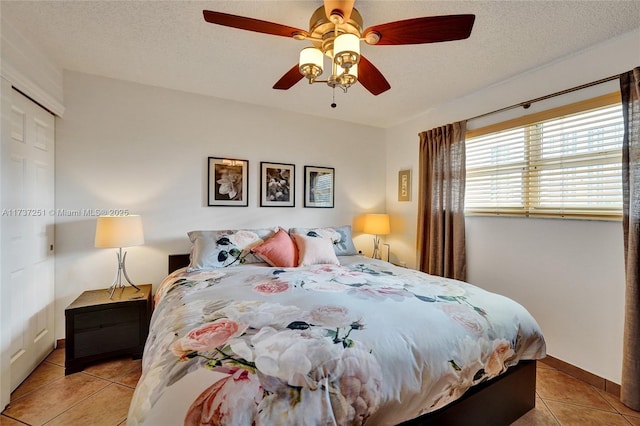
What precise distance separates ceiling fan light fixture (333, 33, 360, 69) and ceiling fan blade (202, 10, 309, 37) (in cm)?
23

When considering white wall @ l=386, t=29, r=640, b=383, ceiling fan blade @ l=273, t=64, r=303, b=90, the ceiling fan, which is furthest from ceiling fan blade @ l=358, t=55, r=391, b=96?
white wall @ l=386, t=29, r=640, b=383

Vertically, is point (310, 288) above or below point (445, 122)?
below

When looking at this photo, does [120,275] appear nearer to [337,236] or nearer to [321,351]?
[337,236]

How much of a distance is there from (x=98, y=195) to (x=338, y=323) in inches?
103

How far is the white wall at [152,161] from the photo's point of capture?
2.49m

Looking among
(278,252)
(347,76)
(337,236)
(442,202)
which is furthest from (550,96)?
(278,252)

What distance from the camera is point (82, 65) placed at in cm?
240

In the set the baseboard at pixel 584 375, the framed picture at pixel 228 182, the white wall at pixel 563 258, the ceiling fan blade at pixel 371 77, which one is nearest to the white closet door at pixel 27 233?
the framed picture at pixel 228 182

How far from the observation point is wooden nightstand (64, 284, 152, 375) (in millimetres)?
2107

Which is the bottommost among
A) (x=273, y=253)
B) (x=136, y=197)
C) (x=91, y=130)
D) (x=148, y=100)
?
(x=273, y=253)

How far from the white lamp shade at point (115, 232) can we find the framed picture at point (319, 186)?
1874 millimetres

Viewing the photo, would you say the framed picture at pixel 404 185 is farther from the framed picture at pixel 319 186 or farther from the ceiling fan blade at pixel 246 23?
the ceiling fan blade at pixel 246 23

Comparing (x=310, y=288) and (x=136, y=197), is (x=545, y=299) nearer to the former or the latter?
(x=310, y=288)

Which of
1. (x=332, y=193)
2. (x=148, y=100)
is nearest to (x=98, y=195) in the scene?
(x=148, y=100)
